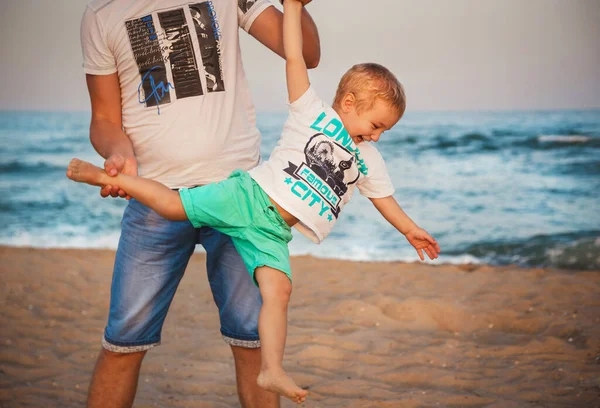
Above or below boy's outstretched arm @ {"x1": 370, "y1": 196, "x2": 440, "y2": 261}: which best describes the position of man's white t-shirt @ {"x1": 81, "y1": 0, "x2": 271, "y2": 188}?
above

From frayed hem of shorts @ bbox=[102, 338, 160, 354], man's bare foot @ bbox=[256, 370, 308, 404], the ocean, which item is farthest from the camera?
the ocean

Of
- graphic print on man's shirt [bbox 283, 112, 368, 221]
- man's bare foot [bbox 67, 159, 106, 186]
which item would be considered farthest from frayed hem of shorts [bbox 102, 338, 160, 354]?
graphic print on man's shirt [bbox 283, 112, 368, 221]

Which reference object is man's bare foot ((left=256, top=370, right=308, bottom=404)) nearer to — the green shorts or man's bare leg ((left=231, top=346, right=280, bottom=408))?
the green shorts

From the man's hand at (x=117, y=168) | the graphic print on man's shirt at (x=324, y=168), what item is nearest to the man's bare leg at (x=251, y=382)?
the graphic print on man's shirt at (x=324, y=168)

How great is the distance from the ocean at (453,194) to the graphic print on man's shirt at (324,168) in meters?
5.73

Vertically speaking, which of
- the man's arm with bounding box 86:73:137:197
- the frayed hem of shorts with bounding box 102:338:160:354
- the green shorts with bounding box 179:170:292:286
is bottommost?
the frayed hem of shorts with bounding box 102:338:160:354

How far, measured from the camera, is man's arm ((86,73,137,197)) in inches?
88.7

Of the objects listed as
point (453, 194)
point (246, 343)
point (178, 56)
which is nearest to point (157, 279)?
point (246, 343)

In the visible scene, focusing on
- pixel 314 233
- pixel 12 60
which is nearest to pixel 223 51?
pixel 314 233

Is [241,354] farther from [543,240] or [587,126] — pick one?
[587,126]

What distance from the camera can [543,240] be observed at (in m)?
8.59

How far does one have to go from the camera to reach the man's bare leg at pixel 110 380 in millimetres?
2436

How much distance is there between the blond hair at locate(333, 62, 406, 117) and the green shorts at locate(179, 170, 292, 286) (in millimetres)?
501

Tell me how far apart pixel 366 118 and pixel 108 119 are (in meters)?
0.95
